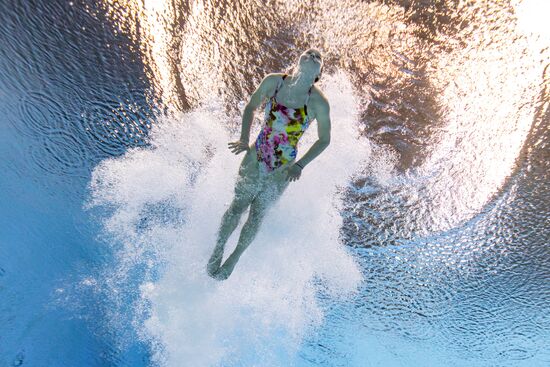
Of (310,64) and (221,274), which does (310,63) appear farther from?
(221,274)

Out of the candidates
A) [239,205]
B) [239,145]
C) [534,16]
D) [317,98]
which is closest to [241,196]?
[239,205]

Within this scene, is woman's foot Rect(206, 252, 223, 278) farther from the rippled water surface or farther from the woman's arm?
the woman's arm

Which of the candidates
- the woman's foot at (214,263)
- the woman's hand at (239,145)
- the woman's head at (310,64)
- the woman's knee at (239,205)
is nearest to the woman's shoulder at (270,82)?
the woman's head at (310,64)

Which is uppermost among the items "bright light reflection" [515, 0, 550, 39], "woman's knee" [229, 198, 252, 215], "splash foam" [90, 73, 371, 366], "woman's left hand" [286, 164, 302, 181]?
"bright light reflection" [515, 0, 550, 39]

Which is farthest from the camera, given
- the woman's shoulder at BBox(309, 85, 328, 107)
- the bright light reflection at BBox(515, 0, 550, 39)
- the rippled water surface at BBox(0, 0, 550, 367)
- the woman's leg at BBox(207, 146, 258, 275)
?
the bright light reflection at BBox(515, 0, 550, 39)

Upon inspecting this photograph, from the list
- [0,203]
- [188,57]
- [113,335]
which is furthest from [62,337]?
[188,57]

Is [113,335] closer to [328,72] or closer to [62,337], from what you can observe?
Answer: [62,337]

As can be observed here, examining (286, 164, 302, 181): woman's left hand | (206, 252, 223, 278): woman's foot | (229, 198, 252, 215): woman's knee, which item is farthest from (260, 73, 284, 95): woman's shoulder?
(206, 252, 223, 278): woman's foot

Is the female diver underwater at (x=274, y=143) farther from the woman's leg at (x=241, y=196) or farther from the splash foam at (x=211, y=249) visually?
the splash foam at (x=211, y=249)
